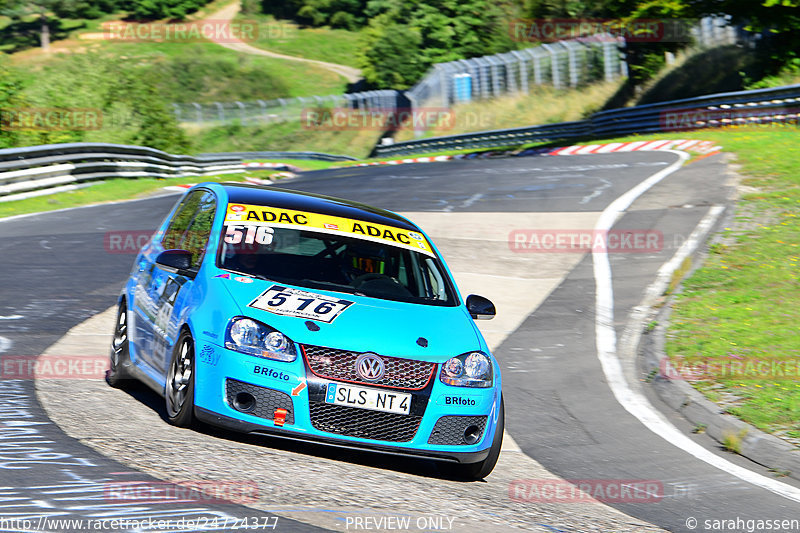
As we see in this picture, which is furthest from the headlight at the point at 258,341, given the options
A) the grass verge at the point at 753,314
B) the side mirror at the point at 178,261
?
the grass verge at the point at 753,314

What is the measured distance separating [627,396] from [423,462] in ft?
9.71

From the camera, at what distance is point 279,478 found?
5488 mm

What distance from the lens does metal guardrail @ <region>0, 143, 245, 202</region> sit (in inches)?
818

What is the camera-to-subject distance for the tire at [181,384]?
6227mm

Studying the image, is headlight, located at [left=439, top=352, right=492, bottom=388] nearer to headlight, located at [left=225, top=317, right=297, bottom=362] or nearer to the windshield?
the windshield

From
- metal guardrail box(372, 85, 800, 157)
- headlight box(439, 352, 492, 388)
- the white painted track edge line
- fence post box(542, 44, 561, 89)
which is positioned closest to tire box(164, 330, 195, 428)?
headlight box(439, 352, 492, 388)

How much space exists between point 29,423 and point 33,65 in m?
97.5

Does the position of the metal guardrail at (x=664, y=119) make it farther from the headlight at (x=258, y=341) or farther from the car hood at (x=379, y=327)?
the headlight at (x=258, y=341)

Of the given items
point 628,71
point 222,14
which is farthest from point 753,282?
point 222,14

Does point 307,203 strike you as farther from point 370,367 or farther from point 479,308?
point 370,367

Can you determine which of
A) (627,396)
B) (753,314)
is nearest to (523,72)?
(753,314)

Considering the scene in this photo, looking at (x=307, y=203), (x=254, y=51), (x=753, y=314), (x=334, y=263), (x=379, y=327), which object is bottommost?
(x=753, y=314)

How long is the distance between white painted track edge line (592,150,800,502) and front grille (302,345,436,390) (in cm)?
255

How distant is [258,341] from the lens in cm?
607
